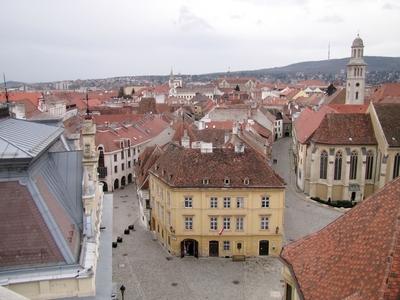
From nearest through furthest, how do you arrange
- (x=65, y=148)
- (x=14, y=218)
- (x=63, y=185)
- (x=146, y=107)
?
(x=14, y=218) → (x=63, y=185) → (x=65, y=148) → (x=146, y=107)

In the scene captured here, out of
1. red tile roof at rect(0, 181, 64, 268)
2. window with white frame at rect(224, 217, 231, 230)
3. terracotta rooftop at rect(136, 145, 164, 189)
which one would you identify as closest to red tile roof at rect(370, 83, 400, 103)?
terracotta rooftop at rect(136, 145, 164, 189)

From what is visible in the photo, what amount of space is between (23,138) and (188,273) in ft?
81.9

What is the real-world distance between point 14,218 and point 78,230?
406cm

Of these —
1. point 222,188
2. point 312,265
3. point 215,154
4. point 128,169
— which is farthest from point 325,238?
point 128,169

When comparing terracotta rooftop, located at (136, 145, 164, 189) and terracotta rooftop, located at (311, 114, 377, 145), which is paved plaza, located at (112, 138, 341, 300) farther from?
terracotta rooftop, located at (311, 114, 377, 145)

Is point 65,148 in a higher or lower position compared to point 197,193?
higher

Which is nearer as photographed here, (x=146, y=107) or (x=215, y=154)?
(x=215, y=154)

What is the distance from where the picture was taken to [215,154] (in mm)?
48156

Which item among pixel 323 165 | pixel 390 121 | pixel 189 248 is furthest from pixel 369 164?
pixel 189 248

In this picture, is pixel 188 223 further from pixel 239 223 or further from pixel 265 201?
pixel 265 201

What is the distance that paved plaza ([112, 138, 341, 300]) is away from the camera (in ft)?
127

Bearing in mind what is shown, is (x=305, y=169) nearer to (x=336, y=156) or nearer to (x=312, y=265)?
(x=336, y=156)

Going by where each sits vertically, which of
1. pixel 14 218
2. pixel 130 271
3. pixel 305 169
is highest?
pixel 14 218

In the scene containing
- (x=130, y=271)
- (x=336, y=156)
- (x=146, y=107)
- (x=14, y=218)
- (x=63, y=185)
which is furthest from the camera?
(x=146, y=107)
